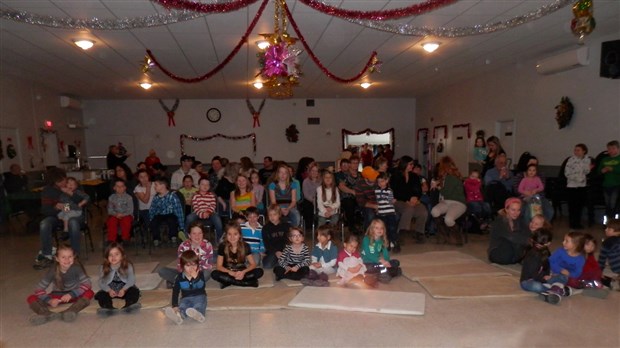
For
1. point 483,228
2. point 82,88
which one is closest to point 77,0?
point 483,228

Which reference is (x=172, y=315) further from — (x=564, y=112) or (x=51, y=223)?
(x=564, y=112)

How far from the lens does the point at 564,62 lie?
7102mm

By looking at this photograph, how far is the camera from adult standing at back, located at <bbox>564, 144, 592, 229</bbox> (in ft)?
21.7

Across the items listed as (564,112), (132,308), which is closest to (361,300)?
(132,308)

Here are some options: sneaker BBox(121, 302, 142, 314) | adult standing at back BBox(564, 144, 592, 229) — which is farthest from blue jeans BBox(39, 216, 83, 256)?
adult standing at back BBox(564, 144, 592, 229)

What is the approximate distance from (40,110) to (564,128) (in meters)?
12.3

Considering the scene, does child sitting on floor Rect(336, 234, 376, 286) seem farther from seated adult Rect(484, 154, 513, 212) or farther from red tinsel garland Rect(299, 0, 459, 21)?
seated adult Rect(484, 154, 513, 212)

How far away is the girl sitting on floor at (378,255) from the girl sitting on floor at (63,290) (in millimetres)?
2813

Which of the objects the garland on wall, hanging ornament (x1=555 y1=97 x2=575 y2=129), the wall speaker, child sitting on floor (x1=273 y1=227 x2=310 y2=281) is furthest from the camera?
the garland on wall

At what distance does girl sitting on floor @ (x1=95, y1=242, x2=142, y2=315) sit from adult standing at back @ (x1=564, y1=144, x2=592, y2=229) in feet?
22.2

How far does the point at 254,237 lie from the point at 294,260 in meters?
0.77

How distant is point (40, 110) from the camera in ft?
34.5

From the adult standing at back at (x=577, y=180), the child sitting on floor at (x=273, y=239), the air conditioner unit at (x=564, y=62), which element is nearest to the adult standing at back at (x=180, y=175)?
the child sitting on floor at (x=273, y=239)

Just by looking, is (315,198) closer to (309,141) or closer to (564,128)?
(564,128)
